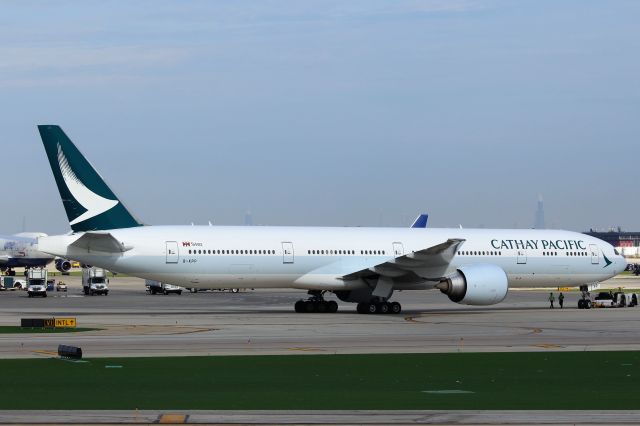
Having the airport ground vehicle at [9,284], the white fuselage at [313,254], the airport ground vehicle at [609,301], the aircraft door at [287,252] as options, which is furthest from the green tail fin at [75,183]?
the airport ground vehicle at [9,284]

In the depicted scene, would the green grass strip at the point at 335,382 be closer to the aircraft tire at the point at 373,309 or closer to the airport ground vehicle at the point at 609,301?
the aircraft tire at the point at 373,309

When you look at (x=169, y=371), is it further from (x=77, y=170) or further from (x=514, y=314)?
(x=514, y=314)

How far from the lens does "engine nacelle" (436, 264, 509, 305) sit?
46594 millimetres

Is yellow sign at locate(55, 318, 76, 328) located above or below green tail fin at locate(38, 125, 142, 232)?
below

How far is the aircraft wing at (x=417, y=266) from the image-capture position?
154 ft

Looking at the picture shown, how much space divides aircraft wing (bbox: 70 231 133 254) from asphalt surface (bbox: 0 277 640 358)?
2766 mm

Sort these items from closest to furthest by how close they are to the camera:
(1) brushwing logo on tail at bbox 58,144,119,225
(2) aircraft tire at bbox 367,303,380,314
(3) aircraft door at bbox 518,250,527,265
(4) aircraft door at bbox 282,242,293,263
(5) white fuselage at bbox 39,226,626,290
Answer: (1) brushwing logo on tail at bbox 58,144,119,225 < (5) white fuselage at bbox 39,226,626,290 < (4) aircraft door at bbox 282,242,293,263 < (2) aircraft tire at bbox 367,303,380,314 < (3) aircraft door at bbox 518,250,527,265

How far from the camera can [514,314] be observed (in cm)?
Result: 5006

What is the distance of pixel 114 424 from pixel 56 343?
51.0 feet

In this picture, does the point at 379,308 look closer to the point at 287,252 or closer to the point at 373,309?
the point at 373,309

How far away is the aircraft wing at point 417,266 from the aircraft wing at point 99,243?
10.1 metres

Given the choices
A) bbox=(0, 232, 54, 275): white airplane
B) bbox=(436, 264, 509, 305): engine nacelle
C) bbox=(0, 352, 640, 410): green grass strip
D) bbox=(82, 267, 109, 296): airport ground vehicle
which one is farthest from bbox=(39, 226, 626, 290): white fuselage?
bbox=(0, 232, 54, 275): white airplane

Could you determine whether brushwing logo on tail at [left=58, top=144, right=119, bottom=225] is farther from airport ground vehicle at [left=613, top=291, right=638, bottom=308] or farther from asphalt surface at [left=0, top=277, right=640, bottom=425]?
airport ground vehicle at [left=613, top=291, right=638, bottom=308]

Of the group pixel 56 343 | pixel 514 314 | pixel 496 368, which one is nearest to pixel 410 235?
pixel 514 314
